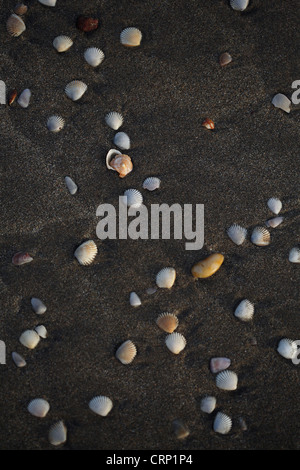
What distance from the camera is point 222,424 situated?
2314 mm

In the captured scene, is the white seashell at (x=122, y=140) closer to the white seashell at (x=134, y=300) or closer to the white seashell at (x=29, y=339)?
the white seashell at (x=134, y=300)

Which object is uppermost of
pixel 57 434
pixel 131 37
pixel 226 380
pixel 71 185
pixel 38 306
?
pixel 131 37

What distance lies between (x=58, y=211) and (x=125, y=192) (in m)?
0.41

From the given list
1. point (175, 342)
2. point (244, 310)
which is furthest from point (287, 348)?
point (175, 342)

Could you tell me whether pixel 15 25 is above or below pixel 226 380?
above

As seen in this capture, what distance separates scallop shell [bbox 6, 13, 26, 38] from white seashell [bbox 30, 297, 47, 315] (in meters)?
1.60

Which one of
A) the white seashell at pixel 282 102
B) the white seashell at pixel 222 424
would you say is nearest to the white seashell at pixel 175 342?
the white seashell at pixel 222 424

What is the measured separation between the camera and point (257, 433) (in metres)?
2.35

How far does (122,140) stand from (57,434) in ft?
5.71

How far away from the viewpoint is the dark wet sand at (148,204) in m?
2.34

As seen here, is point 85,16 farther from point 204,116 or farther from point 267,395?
point 267,395

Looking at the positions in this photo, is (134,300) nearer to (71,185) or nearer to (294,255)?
(71,185)

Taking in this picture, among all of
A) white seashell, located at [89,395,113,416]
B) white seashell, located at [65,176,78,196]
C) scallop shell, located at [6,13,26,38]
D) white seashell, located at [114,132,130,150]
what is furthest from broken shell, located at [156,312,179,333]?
scallop shell, located at [6,13,26,38]

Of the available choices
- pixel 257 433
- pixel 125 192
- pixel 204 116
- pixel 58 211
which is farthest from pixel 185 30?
pixel 257 433
